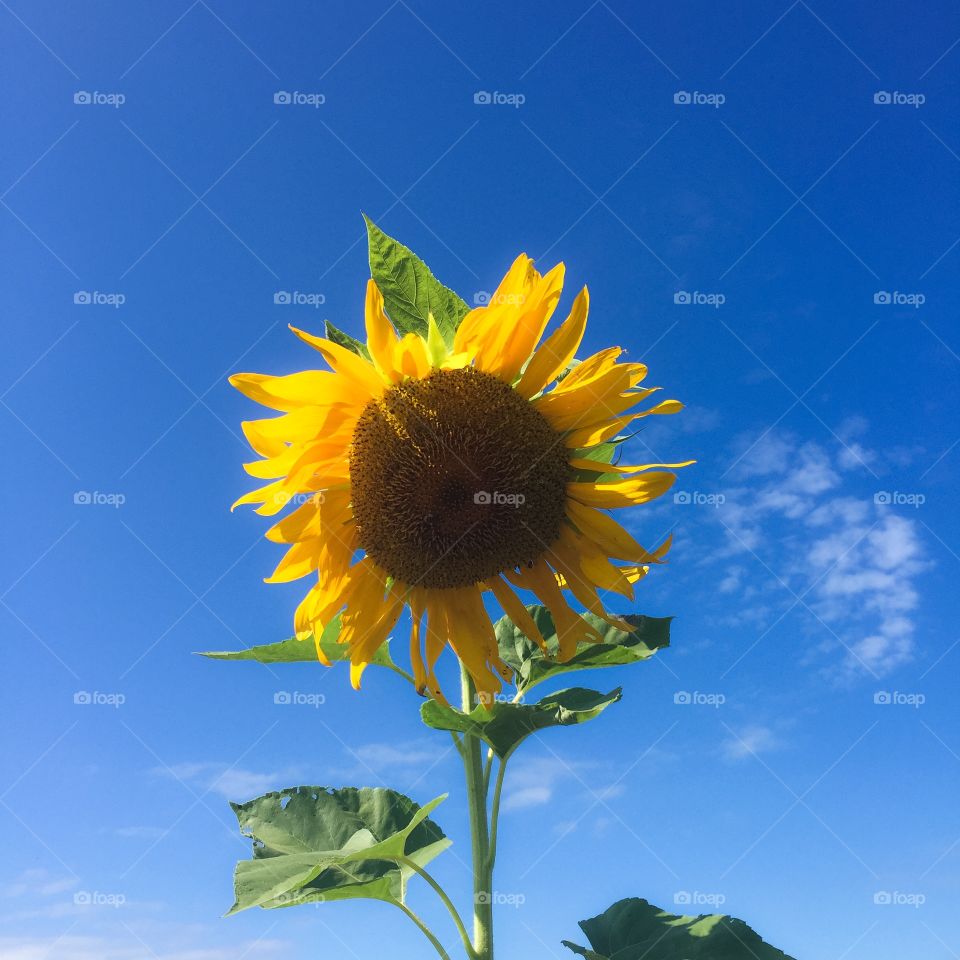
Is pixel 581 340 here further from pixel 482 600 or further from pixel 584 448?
pixel 482 600

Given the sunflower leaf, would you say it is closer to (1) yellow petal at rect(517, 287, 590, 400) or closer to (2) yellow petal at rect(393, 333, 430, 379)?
(2) yellow petal at rect(393, 333, 430, 379)

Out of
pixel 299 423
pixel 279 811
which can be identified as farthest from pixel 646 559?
pixel 279 811

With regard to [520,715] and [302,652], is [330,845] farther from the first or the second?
[520,715]

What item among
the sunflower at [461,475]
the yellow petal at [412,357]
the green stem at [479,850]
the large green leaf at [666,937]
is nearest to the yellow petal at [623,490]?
the sunflower at [461,475]

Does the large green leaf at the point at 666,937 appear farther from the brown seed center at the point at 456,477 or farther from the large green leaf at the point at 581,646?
the brown seed center at the point at 456,477

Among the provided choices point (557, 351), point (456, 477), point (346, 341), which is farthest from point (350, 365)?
point (557, 351)
